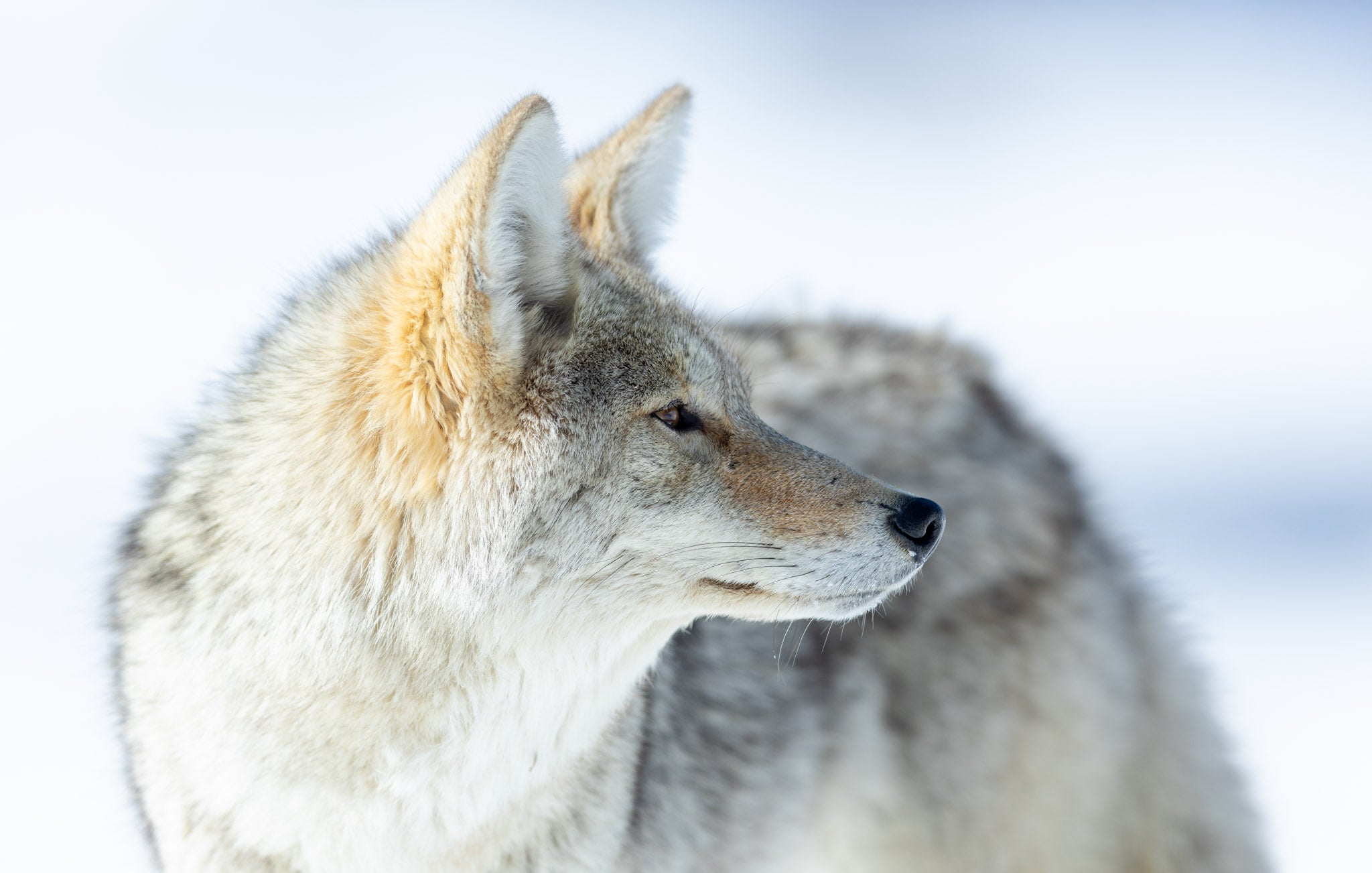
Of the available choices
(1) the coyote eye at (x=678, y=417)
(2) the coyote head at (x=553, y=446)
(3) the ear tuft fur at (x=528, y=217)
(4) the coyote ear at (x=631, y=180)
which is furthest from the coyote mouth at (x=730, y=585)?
(4) the coyote ear at (x=631, y=180)

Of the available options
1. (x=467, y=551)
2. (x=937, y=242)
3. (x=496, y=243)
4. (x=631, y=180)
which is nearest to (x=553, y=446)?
(x=467, y=551)

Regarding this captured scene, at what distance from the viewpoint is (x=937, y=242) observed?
453 inches

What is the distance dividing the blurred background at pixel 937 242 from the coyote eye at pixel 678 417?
0.83m

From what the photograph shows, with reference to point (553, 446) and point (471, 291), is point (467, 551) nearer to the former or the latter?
point (553, 446)

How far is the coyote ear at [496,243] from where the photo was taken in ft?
7.88

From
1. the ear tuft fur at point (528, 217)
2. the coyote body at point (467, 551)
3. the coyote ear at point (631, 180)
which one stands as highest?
the coyote ear at point (631, 180)

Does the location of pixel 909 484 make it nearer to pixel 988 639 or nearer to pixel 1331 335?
pixel 988 639

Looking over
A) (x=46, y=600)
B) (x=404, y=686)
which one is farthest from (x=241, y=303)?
(x=404, y=686)

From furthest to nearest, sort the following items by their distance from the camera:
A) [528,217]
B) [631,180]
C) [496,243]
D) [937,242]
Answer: [937,242], [631,180], [528,217], [496,243]

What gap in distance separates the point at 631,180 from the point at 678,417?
1.05 m

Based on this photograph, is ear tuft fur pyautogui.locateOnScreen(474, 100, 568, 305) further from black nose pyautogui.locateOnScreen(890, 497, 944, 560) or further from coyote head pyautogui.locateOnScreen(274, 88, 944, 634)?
black nose pyautogui.locateOnScreen(890, 497, 944, 560)

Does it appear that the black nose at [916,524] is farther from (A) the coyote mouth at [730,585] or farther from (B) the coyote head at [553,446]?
(A) the coyote mouth at [730,585]

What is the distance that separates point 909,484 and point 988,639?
63 centimetres

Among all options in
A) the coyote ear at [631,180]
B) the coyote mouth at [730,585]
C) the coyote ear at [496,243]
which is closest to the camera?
the coyote ear at [496,243]
